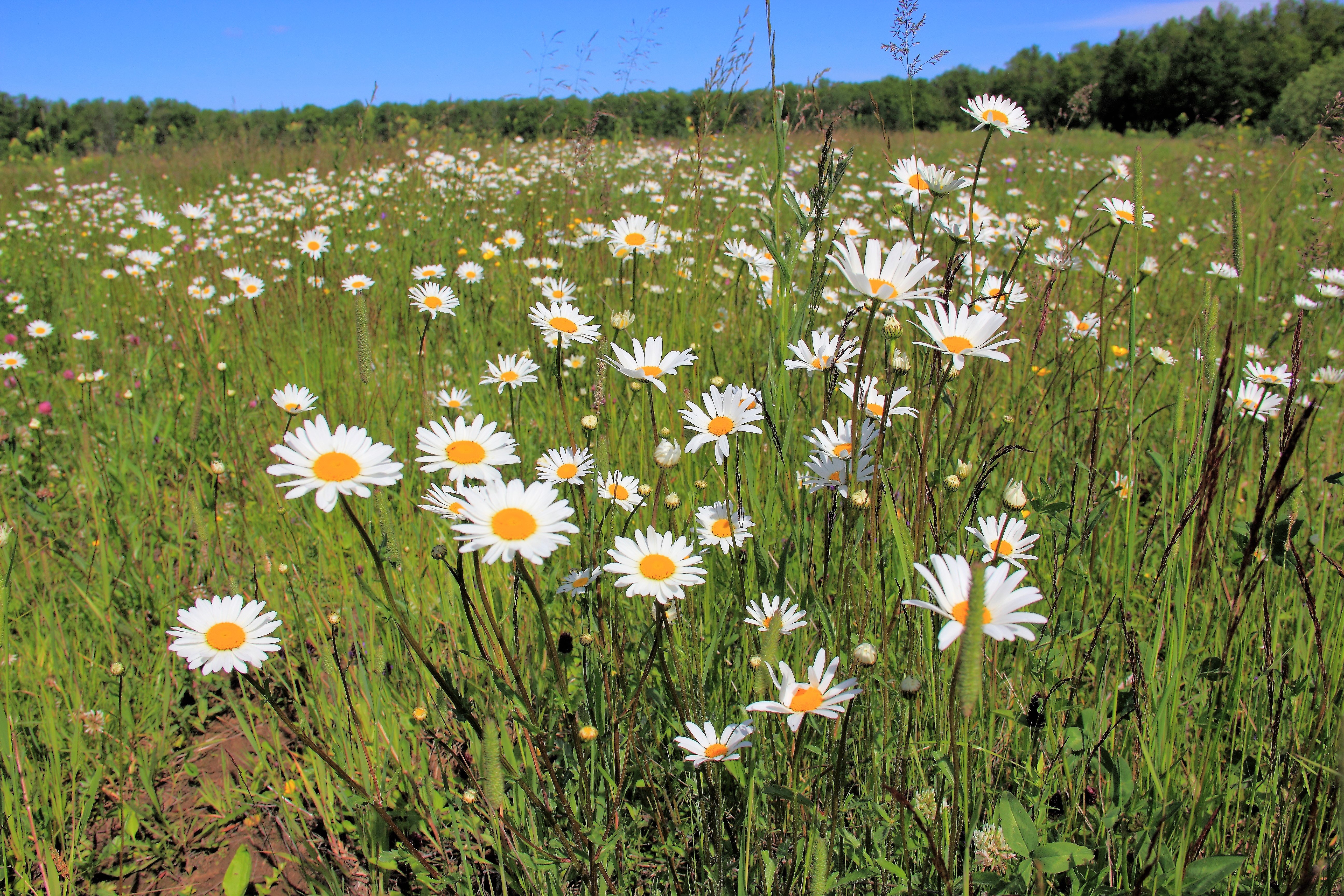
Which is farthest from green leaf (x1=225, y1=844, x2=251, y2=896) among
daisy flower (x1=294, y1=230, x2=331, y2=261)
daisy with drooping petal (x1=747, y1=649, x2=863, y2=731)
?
daisy flower (x1=294, y1=230, x2=331, y2=261)

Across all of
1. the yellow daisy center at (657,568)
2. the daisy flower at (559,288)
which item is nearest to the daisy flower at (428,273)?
the daisy flower at (559,288)

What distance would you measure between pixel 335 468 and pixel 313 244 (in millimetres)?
3264

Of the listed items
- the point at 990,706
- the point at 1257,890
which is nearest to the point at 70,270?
the point at 990,706

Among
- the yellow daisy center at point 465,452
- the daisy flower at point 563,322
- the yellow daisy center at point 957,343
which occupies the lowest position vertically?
the yellow daisy center at point 465,452

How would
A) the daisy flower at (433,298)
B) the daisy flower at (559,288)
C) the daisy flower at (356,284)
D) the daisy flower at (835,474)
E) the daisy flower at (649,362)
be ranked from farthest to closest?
1. the daisy flower at (356,284)
2. the daisy flower at (559,288)
3. the daisy flower at (433,298)
4. the daisy flower at (649,362)
5. the daisy flower at (835,474)

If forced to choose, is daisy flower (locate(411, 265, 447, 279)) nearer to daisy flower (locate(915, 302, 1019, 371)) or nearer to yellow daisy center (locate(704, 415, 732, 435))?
yellow daisy center (locate(704, 415, 732, 435))

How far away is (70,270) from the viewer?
4676 millimetres

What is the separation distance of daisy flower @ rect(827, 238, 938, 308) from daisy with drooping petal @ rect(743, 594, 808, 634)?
46 centimetres

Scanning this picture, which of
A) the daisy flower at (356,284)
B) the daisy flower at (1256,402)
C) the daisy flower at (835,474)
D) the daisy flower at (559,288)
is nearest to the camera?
the daisy flower at (835,474)

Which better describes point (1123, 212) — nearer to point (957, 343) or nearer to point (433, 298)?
point (957, 343)

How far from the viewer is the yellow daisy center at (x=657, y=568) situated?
40.6 inches

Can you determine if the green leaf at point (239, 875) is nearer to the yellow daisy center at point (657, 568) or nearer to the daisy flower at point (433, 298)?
the yellow daisy center at point (657, 568)

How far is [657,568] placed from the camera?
1.05 m

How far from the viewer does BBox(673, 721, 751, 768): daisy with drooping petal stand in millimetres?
991
